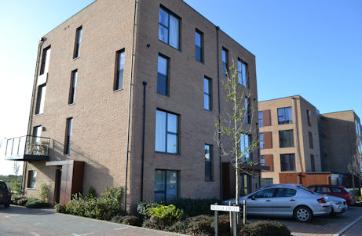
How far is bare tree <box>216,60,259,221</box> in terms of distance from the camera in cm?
1105

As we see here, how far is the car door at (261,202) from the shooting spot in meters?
14.5

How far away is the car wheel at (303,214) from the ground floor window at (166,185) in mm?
5665

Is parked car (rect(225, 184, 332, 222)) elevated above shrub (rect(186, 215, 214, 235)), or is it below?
above

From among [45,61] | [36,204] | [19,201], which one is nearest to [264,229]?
[36,204]

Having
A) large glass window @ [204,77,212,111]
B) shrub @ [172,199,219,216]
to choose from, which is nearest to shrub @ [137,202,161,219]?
shrub @ [172,199,219,216]

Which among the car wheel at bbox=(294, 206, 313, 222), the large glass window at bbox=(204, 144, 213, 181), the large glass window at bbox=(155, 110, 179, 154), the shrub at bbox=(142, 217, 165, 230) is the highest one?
the large glass window at bbox=(155, 110, 179, 154)

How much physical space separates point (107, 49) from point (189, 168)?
767 cm

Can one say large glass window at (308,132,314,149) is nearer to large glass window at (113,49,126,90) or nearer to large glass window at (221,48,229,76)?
large glass window at (221,48,229,76)

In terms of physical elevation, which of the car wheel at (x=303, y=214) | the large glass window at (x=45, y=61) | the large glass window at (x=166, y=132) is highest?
the large glass window at (x=45, y=61)

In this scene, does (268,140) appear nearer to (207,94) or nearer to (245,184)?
(245,184)

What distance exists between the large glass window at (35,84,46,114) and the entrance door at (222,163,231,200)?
12.3 m

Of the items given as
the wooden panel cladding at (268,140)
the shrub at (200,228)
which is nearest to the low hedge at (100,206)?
the shrub at (200,228)

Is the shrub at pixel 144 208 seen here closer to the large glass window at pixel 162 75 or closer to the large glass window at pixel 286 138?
the large glass window at pixel 162 75

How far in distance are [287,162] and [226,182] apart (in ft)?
70.5
